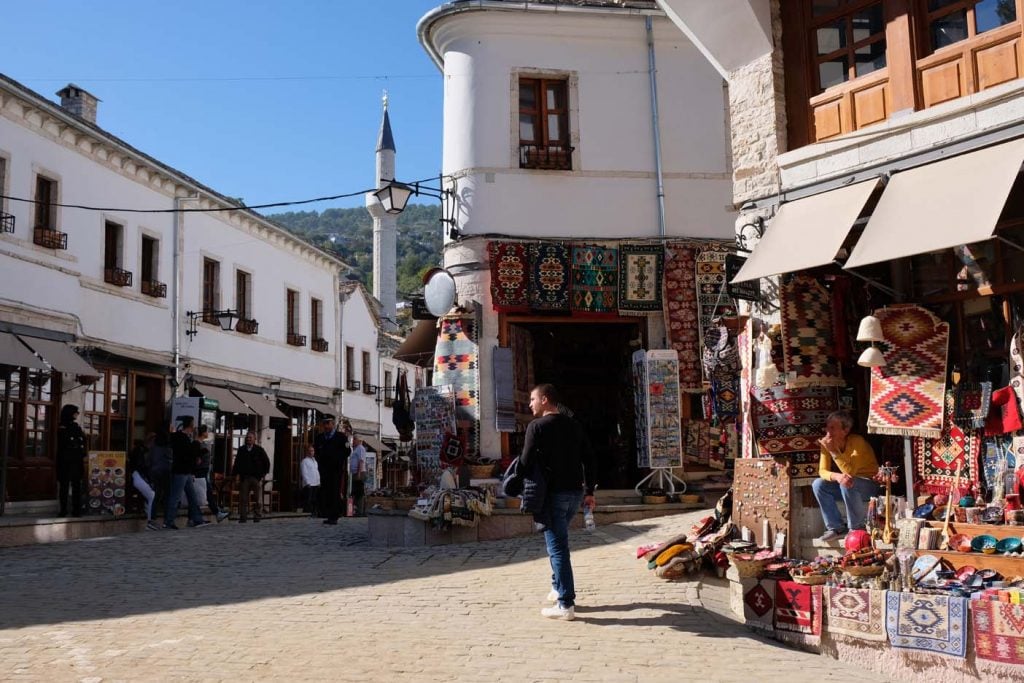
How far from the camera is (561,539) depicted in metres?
7.55

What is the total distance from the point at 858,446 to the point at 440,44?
9.88 m

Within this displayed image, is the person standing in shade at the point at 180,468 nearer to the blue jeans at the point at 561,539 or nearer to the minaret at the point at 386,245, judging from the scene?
the blue jeans at the point at 561,539

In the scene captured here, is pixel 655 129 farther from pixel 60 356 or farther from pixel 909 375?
pixel 60 356

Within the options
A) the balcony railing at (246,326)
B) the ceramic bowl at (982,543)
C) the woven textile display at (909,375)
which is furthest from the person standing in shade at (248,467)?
the ceramic bowl at (982,543)

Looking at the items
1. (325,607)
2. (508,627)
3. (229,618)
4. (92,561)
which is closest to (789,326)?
(508,627)

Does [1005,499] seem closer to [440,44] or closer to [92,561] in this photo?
[92,561]

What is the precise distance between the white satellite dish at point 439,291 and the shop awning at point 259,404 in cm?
1054

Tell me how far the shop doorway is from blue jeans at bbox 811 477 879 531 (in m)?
6.96

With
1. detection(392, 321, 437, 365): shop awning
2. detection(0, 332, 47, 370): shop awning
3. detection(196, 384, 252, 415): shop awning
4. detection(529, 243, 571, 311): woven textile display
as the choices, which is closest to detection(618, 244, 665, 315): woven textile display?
detection(529, 243, 571, 311): woven textile display

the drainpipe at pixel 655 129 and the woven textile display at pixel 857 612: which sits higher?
the drainpipe at pixel 655 129

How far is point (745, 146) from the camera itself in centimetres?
1063

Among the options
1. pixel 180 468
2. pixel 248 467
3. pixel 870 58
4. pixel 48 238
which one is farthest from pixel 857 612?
pixel 48 238

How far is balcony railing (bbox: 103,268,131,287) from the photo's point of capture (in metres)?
20.3

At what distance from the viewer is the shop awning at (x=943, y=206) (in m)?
7.72
